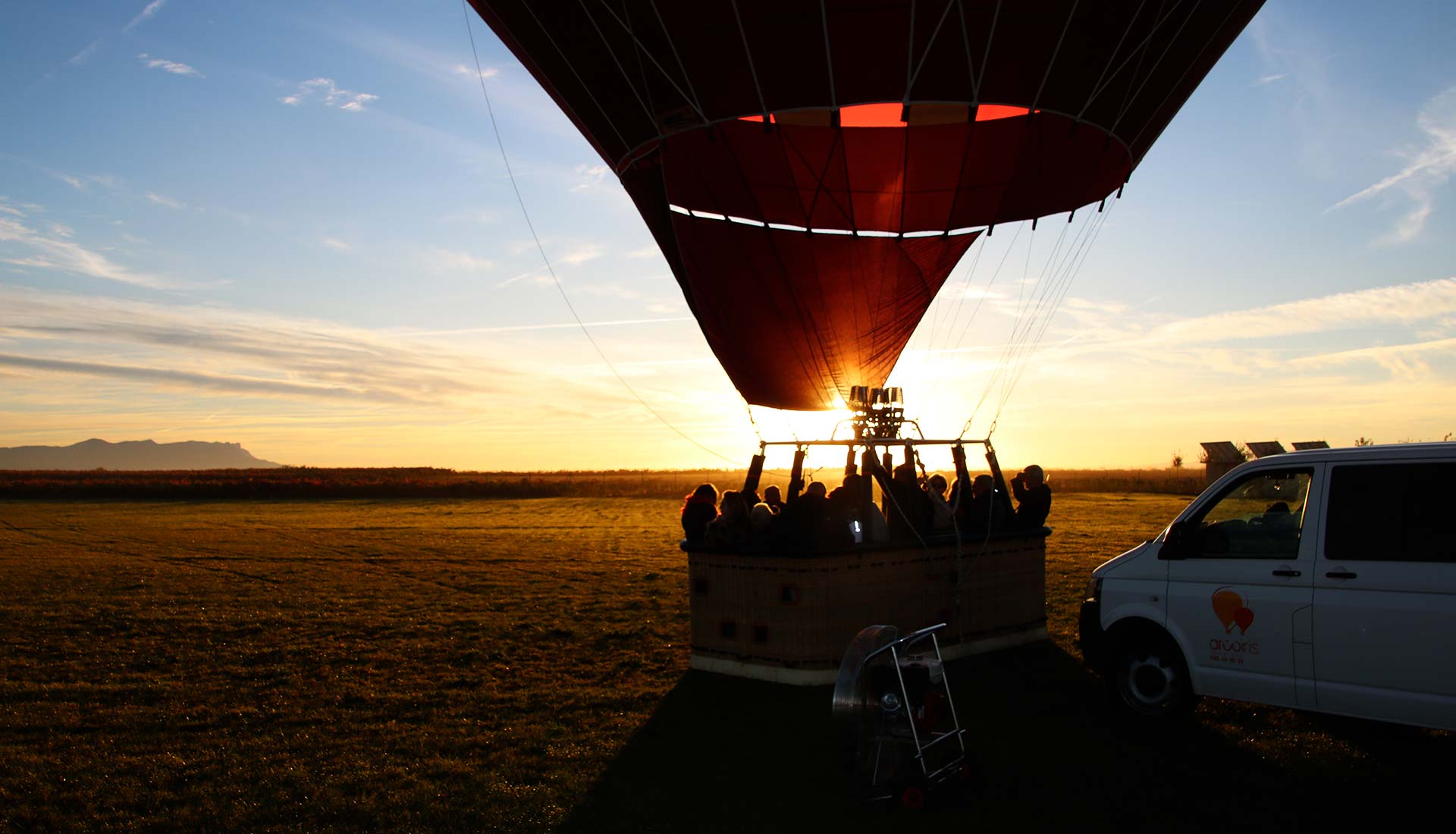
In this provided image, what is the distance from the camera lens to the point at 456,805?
619 centimetres

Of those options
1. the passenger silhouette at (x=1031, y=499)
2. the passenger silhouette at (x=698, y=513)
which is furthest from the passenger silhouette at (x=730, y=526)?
the passenger silhouette at (x=1031, y=499)

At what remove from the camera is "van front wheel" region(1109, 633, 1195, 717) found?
7488mm

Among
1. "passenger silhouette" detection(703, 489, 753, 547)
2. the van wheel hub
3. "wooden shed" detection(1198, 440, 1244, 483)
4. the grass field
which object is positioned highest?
"wooden shed" detection(1198, 440, 1244, 483)

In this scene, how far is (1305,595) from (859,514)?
4.04m

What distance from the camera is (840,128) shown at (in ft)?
38.0

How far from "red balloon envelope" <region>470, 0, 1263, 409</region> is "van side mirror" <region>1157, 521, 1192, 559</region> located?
4.58 metres

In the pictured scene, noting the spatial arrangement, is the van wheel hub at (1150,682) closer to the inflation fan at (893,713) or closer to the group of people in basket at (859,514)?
the inflation fan at (893,713)

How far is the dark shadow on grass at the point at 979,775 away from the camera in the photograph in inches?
226

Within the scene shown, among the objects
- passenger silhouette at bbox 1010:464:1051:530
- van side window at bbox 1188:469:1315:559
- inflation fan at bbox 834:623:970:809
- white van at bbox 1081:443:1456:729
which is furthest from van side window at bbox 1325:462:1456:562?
passenger silhouette at bbox 1010:464:1051:530

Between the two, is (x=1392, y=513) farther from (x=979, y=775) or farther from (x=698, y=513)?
(x=698, y=513)

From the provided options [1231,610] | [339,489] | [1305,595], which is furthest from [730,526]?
[339,489]

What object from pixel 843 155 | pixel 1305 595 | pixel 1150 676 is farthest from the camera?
pixel 843 155

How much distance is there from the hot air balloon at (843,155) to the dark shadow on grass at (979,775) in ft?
3.82

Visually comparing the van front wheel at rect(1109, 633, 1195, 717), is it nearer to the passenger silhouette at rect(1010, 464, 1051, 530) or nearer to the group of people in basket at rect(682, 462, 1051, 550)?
the group of people in basket at rect(682, 462, 1051, 550)
